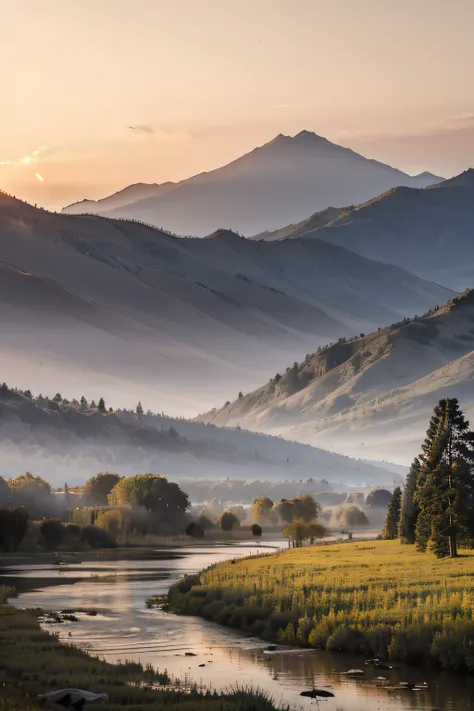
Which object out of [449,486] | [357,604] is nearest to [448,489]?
[449,486]

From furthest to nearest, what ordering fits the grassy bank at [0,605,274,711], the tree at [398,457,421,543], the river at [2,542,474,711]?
the tree at [398,457,421,543] < the river at [2,542,474,711] < the grassy bank at [0,605,274,711]

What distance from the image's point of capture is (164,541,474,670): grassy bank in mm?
88375

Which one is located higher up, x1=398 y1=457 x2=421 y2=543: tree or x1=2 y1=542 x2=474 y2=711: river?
x1=398 y1=457 x2=421 y2=543: tree

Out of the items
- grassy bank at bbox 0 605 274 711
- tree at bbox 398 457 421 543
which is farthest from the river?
tree at bbox 398 457 421 543

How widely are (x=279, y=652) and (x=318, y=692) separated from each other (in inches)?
628

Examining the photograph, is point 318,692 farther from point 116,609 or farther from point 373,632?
point 116,609

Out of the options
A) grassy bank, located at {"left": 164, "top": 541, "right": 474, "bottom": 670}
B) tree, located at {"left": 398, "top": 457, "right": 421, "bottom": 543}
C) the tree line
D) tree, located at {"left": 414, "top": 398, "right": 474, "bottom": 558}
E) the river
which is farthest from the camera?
tree, located at {"left": 398, "top": 457, "right": 421, "bottom": 543}

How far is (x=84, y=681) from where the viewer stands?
245ft

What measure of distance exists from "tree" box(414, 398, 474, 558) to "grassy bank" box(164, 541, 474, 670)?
2.45 m

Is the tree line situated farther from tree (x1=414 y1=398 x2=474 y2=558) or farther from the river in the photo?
the river

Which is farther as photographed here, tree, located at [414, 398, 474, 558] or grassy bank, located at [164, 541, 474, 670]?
tree, located at [414, 398, 474, 558]

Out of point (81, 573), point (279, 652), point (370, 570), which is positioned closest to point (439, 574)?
point (370, 570)

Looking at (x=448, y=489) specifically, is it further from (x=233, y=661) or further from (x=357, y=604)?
(x=233, y=661)

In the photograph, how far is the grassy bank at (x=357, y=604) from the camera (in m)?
88.4
